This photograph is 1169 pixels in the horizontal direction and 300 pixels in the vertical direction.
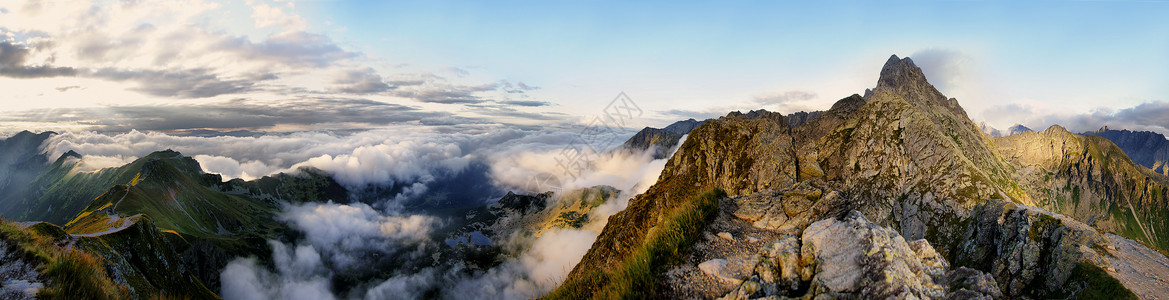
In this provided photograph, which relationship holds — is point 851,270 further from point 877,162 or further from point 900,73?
point 900,73

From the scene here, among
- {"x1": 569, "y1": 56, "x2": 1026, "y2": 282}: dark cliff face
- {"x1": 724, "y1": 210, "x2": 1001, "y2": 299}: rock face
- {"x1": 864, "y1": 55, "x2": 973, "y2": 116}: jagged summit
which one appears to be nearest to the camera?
{"x1": 724, "y1": 210, "x2": 1001, "y2": 299}: rock face

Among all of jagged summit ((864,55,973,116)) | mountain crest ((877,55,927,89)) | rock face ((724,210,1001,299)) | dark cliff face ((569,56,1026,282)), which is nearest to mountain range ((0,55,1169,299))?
rock face ((724,210,1001,299))

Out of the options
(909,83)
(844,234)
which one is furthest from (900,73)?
(844,234)

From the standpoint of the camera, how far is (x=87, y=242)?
31.5 metres

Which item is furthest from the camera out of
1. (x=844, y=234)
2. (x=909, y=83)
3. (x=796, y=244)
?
(x=909, y=83)

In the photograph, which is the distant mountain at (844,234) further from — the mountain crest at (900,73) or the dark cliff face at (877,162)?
the mountain crest at (900,73)

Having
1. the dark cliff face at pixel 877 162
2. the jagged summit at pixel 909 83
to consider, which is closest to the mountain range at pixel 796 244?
the dark cliff face at pixel 877 162

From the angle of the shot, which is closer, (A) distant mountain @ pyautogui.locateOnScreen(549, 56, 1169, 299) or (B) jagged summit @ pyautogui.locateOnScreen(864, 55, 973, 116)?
(A) distant mountain @ pyautogui.locateOnScreen(549, 56, 1169, 299)

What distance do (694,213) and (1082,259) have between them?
37305 millimetres

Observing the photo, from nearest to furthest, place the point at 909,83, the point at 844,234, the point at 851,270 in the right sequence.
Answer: the point at 851,270 < the point at 844,234 < the point at 909,83

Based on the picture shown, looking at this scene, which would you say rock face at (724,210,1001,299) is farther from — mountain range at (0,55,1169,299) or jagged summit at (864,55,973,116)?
jagged summit at (864,55,973,116)

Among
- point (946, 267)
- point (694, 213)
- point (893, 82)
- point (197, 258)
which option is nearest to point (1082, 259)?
point (946, 267)

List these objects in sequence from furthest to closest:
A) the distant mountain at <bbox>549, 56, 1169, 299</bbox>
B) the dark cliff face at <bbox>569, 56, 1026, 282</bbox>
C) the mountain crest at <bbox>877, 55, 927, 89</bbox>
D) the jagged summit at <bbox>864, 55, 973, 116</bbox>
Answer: the mountain crest at <bbox>877, 55, 927, 89</bbox>
the jagged summit at <bbox>864, 55, 973, 116</bbox>
the dark cliff face at <bbox>569, 56, 1026, 282</bbox>
the distant mountain at <bbox>549, 56, 1169, 299</bbox>

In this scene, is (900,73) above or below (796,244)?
above
